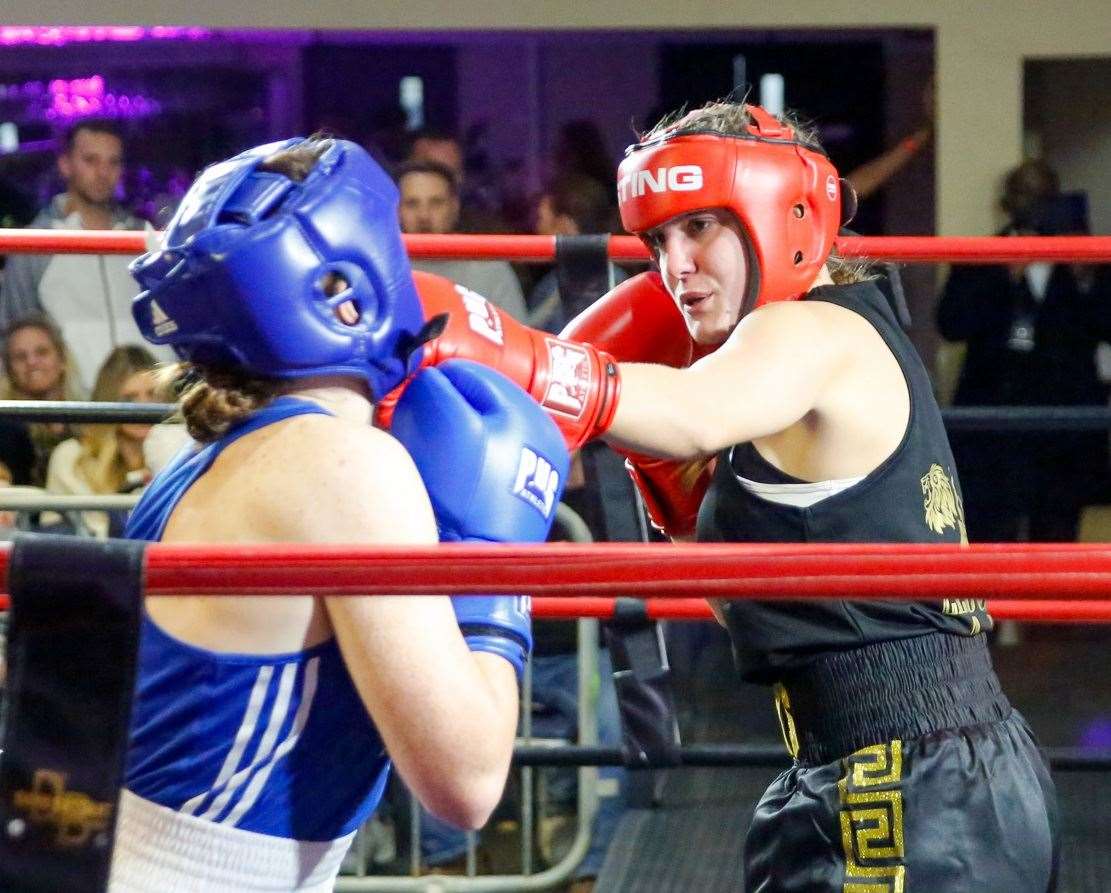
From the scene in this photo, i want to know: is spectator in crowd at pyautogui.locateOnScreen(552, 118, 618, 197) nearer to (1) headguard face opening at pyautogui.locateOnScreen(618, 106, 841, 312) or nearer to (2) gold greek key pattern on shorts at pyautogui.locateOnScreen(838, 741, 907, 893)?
(1) headguard face opening at pyautogui.locateOnScreen(618, 106, 841, 312)

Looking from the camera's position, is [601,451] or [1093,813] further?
[1093,813]

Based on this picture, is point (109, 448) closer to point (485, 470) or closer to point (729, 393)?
point (729, 393)

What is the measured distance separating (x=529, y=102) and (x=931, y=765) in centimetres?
350

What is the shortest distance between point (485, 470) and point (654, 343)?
74cm

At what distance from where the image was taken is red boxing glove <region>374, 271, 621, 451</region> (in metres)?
1.56

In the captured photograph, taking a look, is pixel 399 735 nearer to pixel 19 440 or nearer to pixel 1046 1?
pixel 19 440

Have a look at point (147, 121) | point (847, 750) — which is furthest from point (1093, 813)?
point (147, 121)

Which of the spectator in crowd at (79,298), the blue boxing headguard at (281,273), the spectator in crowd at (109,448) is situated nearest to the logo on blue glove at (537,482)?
the blue boxing headguard at (281,273)

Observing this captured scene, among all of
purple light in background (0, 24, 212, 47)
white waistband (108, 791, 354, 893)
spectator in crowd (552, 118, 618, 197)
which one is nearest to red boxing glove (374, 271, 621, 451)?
white waistband (108, 791, 354, 893)

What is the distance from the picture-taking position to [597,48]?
15.8 ft

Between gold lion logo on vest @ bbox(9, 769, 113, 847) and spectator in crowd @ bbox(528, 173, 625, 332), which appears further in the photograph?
spectator in crowd @ bbox(528, 173, 625, 332)

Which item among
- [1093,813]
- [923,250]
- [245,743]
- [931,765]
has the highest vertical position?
[923,250]

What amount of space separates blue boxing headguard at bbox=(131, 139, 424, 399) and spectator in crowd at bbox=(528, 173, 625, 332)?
196cm

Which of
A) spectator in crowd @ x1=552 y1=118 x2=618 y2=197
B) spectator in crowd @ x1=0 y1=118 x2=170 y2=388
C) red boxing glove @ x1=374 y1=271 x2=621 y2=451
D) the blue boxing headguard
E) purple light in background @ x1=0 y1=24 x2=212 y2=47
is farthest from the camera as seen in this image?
purple light in background @ x1=0 y1=24 x2=212 y2=47
